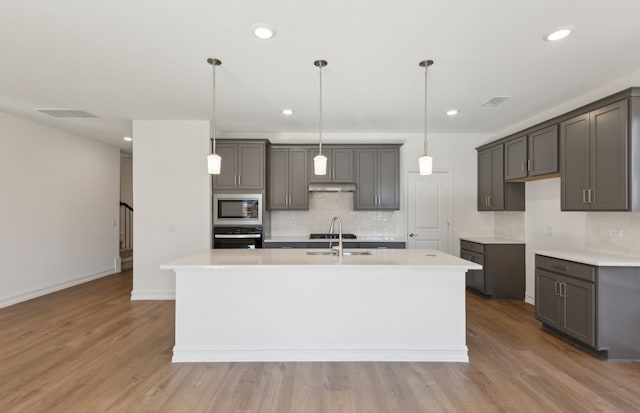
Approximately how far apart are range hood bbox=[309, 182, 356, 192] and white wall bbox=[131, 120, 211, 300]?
167 cm

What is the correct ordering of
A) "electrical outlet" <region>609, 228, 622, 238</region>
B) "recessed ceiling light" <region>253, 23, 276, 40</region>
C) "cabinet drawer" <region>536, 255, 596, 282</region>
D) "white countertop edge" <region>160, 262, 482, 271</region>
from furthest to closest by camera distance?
"electrical outlet" <region>609, 228, 622, 238</region> < "cabinet drawer" <region>536, 255, 596, 282</region> < "white countertop edge" <region>160, 262, 482, 271</region> < "recessed ceiling light" <region>253, 23, 276, 40</region>

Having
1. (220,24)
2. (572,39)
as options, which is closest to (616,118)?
(572,39)

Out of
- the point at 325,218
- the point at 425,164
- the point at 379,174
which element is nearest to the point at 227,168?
the point at 325,218

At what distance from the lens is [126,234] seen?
797 centimetres

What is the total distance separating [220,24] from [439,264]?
262 cm

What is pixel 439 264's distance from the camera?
281 cm

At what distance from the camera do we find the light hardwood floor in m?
2.26

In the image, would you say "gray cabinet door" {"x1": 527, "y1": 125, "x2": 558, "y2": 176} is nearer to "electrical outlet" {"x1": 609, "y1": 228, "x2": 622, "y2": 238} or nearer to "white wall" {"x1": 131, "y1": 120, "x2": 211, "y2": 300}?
"electrical outlet" {"x1": 609, "y1": 228, "x2": 622, "y2": 238}

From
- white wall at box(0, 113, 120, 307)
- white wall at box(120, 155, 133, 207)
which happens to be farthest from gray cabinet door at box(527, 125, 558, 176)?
white wall at box(120, 155, 133, 207)

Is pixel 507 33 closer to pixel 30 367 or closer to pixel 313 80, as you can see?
pixel 313 80

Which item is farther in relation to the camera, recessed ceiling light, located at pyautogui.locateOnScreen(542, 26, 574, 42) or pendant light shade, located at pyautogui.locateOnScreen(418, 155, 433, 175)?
pendant light shade, located at pyautogui.locateOnScreen(418, 155, 433, 175)

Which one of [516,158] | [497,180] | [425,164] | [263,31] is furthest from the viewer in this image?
[497,180]

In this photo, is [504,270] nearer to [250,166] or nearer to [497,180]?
[497,180]

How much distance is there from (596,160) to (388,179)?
2694 millimetres
